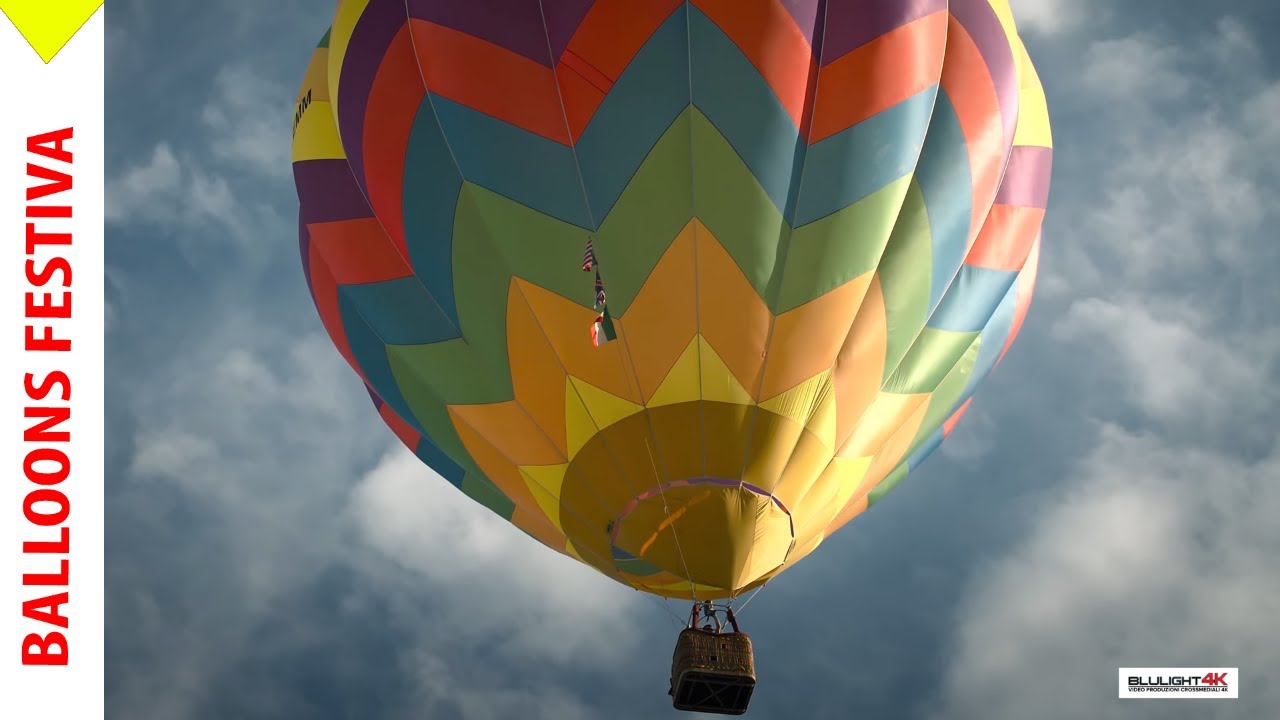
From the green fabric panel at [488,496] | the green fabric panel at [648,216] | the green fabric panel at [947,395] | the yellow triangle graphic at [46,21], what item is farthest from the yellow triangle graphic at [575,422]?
the yellow triangle graphic at [46,21]

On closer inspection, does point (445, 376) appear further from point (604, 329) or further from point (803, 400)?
point (803, 400)

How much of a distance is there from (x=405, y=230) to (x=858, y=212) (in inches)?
134

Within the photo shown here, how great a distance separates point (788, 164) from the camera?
11320 millimetres

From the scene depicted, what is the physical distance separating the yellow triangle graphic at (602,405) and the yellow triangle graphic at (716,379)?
0.50m

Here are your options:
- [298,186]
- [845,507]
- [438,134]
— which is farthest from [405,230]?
[845,507]

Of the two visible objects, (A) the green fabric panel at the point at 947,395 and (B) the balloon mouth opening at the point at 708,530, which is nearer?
(B) the balloon mouth opening at the point at 708,530

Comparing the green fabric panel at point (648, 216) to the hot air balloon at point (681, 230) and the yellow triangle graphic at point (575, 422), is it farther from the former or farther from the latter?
the yellow triangle graphic at point (575, 422)

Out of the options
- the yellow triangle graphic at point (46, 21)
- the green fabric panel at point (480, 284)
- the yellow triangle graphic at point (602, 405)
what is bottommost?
the yellow triangle graphic at point (602, 405)

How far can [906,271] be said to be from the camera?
1191cm

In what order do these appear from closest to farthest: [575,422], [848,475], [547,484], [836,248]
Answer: [836,248] → [575,422] → [547,484] → [848,475]

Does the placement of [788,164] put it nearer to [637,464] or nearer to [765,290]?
[765,290]

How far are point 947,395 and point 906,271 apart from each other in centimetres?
191

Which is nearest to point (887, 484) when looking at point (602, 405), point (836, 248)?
point (836, 248)

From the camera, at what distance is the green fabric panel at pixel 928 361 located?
12.5m
